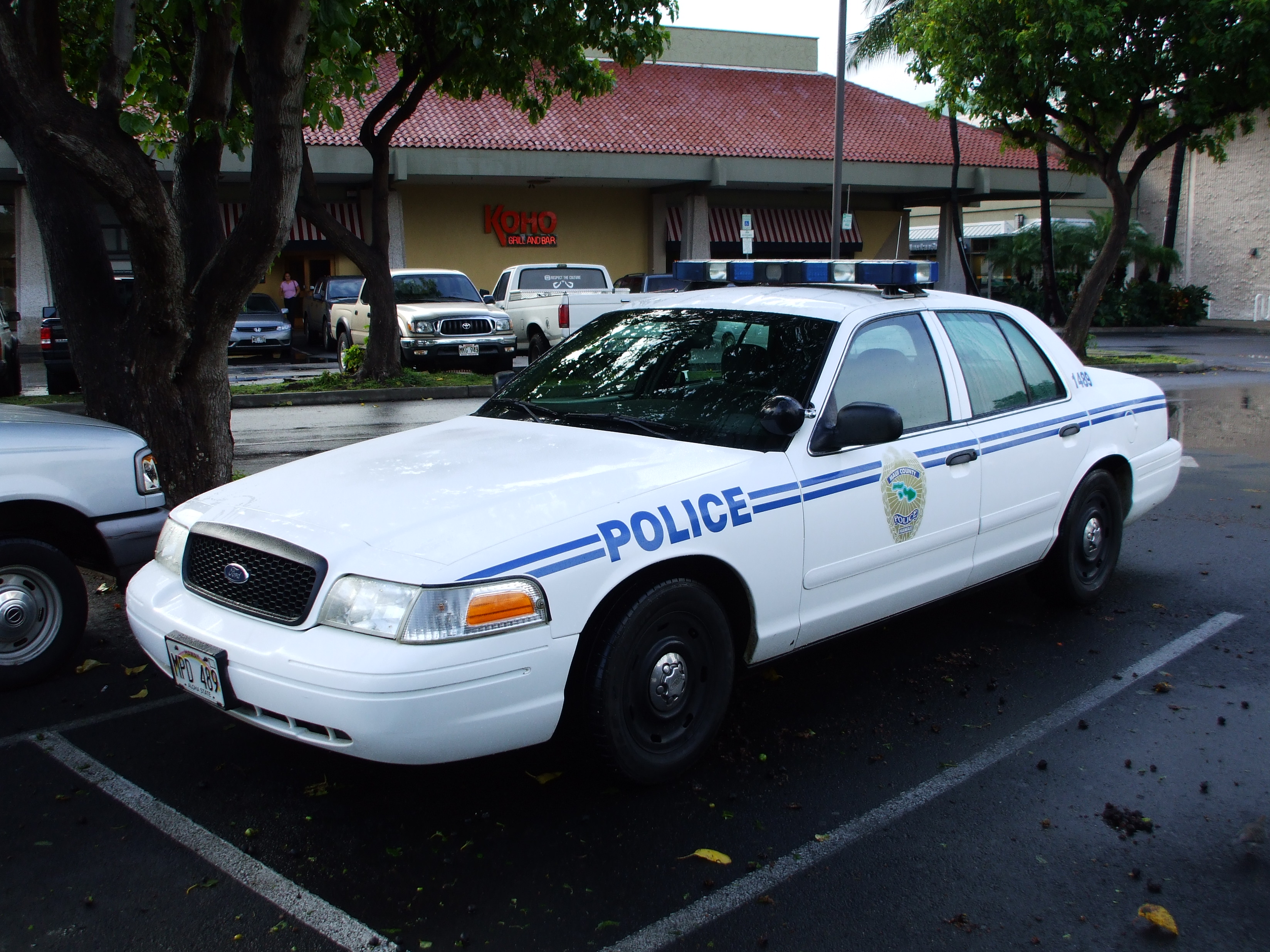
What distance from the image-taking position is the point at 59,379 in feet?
52.6

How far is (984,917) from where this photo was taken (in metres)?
3.05

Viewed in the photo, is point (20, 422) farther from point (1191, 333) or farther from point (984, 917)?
point (1191, 333)

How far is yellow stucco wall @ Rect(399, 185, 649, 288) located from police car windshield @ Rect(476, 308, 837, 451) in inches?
1013

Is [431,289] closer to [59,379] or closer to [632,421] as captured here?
[59,379]

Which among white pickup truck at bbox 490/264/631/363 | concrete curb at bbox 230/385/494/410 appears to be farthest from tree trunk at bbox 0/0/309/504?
white pickup truck at bbox 490/264/631/363

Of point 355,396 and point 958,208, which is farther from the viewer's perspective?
point 958,208

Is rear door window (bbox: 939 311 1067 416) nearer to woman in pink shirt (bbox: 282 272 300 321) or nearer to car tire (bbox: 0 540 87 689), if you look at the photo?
car tire (bbox: 0 540 87 689)

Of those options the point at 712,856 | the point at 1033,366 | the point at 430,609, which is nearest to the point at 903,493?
the point at 1033,366

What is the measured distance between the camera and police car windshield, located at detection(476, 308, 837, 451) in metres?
4.29

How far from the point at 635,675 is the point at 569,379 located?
5.70 ft

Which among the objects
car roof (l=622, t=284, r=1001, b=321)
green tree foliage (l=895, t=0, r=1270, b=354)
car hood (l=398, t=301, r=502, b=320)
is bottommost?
car hood (l=398, t=301, r=502, b=320)

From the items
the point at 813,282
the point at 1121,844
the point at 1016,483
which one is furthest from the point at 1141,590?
the point at 1121,844

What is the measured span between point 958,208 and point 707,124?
7.72 metres

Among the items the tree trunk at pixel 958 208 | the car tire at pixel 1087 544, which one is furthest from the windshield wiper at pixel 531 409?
the tree trunk at pixel 958 208
